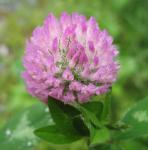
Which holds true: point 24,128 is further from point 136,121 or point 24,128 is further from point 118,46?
point 118,46

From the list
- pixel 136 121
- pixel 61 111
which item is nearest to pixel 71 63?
pixel 61 111

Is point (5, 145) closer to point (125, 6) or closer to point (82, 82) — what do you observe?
point (82, 82)

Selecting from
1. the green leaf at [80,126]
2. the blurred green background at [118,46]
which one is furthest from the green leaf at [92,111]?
the blurred green background at [118,46]

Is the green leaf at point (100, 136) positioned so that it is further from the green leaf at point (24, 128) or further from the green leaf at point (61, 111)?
the green leaf at point (24, 128)

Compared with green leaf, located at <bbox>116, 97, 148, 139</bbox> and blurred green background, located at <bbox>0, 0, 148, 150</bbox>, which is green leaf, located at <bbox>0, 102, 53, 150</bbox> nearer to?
green leaf, located at <bbox>116, 97, 148, 139</bbox>

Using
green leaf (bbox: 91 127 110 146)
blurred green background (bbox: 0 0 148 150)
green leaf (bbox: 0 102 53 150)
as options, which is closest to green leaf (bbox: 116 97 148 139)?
green leaf (bbox: 91 127 110 146)

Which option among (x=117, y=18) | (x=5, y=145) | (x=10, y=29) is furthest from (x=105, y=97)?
(x=10, y=29)
